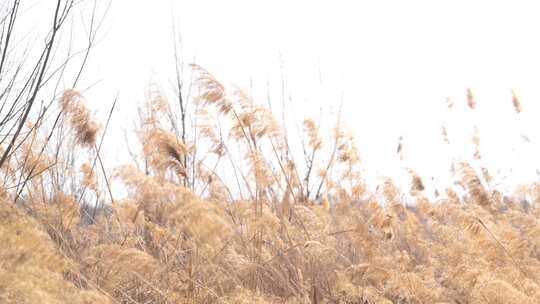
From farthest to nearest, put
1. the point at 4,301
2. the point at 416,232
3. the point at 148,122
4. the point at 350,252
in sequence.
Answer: the point at 416,232
the point at 148,122
the point at 350,252
the point at 4,301

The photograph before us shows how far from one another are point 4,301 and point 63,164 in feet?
11.4

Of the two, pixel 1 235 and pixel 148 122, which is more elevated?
pixel 148 122

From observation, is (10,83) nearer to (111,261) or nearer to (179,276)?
(111,261)

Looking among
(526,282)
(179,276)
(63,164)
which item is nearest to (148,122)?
(63,164)

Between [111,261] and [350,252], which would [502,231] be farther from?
[111,261]

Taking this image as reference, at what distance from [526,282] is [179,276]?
6.57ft

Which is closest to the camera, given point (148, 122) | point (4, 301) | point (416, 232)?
point (4, 301)

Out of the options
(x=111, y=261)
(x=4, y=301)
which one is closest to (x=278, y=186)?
(x=111, y=261)

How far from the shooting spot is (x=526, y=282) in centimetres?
357

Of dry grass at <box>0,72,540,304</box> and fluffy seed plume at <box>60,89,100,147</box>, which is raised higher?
fluffy seed plume at <box>60,89,100,147</box>

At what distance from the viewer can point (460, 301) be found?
3.88 meters

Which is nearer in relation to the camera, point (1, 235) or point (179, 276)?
point (1, 235)

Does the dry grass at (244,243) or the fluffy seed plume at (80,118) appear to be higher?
the fluffy seed plume at (80,118)

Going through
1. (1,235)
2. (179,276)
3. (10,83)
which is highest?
(10,83)
